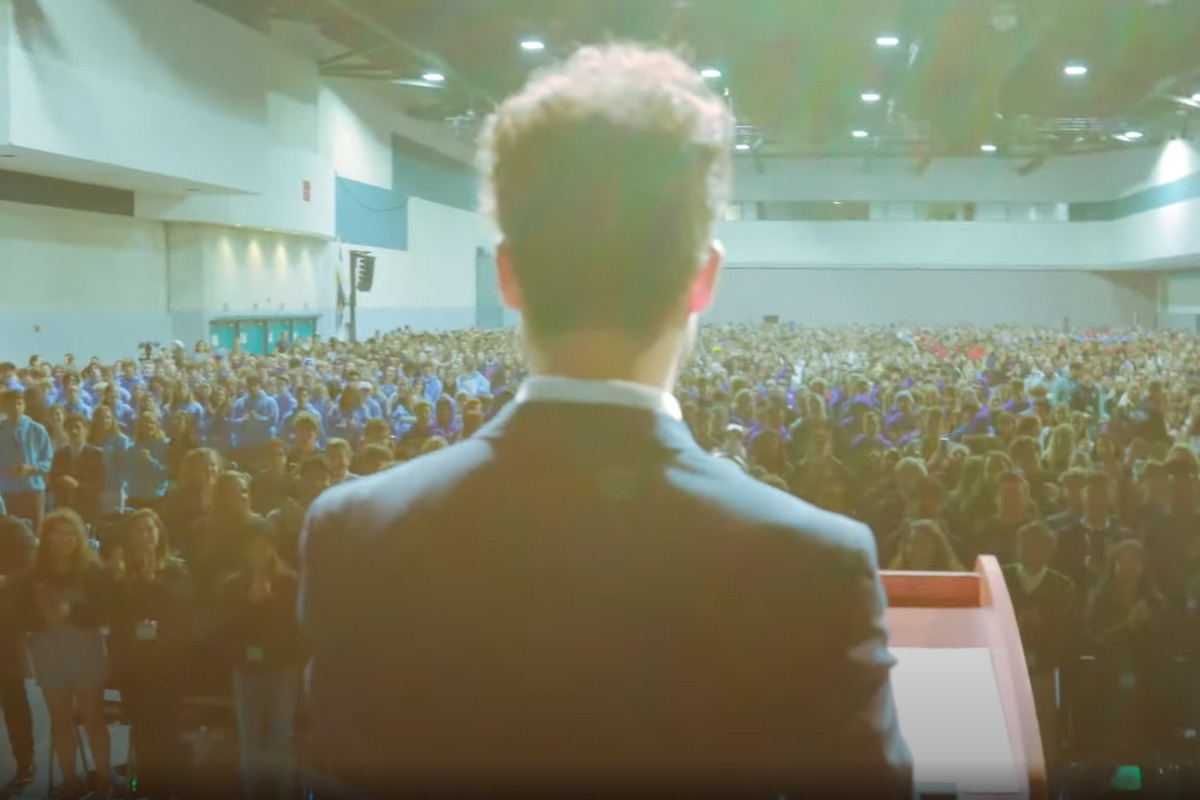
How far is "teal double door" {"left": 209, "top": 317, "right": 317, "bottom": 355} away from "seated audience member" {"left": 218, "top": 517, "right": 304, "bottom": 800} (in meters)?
16.1

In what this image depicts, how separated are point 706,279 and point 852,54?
895 inches

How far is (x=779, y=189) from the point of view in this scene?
42.2 meters

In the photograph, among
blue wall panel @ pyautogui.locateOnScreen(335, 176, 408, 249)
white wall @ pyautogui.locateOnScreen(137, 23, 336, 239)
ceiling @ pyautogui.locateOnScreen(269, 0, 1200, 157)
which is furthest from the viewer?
blue wall panel @ pyautogui.locateOnScreen(335, 176, 408, 249)

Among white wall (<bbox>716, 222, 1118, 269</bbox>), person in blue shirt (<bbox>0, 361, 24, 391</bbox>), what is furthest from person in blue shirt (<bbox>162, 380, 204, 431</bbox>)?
white wall (<bbox>716, 222, 1118, 269</bbox>)

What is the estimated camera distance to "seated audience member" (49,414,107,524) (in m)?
7.48

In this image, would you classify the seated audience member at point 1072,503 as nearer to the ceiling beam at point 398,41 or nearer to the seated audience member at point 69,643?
the seated audience member at point 69,643

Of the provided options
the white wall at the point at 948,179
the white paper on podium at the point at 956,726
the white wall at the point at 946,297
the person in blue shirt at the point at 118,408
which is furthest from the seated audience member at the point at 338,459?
the white wall at the point at 946,297

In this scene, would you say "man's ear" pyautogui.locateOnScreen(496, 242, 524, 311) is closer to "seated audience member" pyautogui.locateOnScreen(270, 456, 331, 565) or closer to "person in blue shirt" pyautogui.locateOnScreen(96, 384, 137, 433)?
"seated audience member" pyautogui.locateOnScreen(270, 456, 331, 565)

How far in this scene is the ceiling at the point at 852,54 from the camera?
18719 millimetres

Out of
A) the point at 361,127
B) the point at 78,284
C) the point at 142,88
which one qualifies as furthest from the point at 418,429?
the point at 361,127

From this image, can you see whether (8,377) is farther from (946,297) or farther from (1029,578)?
(946,297)

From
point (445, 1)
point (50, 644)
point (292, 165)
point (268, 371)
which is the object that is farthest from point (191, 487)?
point (292, 165)

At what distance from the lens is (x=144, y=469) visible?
27.3 ft

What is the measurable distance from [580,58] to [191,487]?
5931mm
